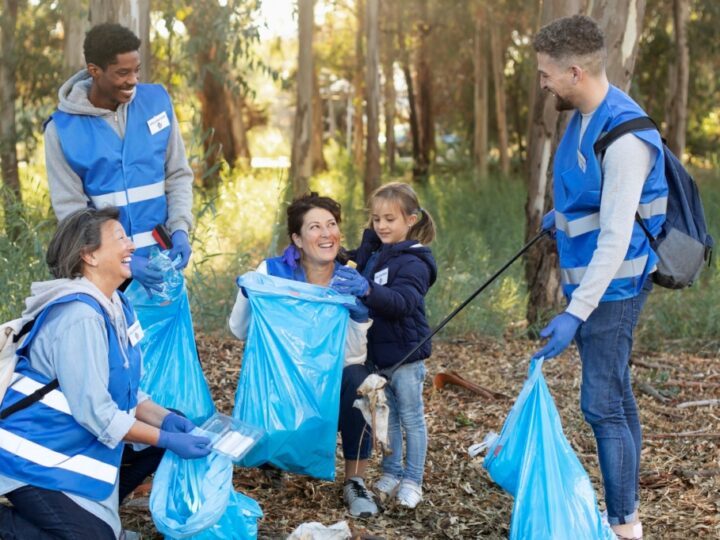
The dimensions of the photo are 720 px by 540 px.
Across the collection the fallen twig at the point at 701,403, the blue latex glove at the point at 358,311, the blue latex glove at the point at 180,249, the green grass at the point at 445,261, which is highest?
the blue latex glove at the point at 180,249

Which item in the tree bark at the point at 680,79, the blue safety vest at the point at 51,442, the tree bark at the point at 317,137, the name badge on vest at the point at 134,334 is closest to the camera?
the blue safety vest at the point at 51,442

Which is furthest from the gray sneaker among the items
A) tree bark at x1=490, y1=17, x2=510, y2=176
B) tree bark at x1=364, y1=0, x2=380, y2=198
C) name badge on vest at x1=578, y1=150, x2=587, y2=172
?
tree bark at x1=490, y1=17, x2=510, y2=176

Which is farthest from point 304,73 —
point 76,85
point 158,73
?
point 76,85

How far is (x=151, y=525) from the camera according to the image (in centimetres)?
407

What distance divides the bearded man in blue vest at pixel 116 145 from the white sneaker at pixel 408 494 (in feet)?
4.32

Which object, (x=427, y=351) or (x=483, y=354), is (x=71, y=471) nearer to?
(x=427, y=351)

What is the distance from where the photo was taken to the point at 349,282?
4020 millimetres

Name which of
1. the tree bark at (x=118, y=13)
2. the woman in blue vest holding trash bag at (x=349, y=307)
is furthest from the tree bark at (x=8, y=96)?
the woman in blue vest holding trash bag at (x=349, y=307)

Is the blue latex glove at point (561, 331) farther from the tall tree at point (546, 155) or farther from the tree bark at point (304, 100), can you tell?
the tree bark at point (304, 100)

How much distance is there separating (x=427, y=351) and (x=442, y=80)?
23.6m

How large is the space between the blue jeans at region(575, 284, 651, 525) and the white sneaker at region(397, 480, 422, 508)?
0.88m

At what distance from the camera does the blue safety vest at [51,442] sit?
124 inches

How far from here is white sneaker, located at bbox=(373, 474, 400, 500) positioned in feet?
14.5

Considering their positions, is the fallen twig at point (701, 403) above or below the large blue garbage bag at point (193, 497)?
below
